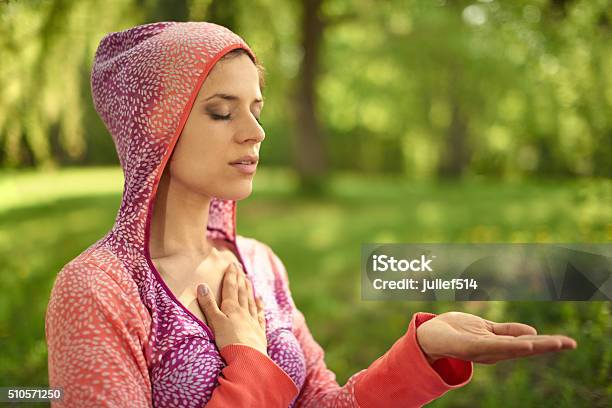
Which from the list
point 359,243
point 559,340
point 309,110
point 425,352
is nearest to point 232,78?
point 425,352

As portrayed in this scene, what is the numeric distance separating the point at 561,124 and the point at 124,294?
6.70 m

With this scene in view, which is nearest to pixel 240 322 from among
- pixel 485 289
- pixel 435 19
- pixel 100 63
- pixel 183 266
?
pixel 183 266

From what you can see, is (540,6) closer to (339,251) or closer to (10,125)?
(339,251)

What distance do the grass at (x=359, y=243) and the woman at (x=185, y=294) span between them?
1.34 m

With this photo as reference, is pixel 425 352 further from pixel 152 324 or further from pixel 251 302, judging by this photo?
pixel 152 324

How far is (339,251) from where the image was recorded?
599cm

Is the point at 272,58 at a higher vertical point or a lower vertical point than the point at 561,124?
higher

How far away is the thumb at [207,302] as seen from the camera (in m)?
1.27

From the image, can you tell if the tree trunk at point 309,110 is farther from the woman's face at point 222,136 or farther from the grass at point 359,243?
the woman's face at point 222,136

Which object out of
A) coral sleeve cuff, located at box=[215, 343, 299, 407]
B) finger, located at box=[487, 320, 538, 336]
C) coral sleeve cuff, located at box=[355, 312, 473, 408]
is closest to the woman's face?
coral sleeve cuff, located at box=[215, 343, 299, 407]

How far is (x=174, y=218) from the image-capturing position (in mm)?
1350

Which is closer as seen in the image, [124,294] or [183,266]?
[124,294]

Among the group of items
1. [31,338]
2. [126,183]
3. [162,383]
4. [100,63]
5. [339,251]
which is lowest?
[339,251]

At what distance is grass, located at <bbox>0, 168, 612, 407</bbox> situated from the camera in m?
2.69
